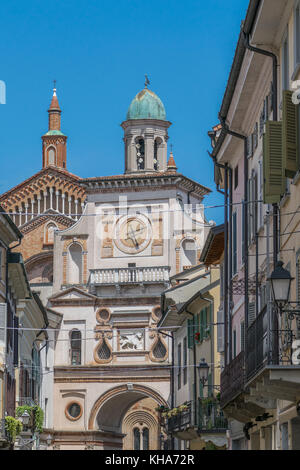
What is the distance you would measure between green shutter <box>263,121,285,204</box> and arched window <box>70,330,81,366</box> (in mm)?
50493

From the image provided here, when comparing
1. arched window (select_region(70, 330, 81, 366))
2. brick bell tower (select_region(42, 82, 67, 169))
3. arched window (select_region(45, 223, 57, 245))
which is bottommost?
arched window (select_region(70, 330, 81, 366))

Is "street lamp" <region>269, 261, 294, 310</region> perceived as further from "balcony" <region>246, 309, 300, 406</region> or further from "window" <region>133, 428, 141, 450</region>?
"window" <region>133, 428, 141, 450</region>

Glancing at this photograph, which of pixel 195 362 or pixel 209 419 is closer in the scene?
pixel 209 419

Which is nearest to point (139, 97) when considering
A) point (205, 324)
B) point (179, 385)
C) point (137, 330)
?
point (137, 330)

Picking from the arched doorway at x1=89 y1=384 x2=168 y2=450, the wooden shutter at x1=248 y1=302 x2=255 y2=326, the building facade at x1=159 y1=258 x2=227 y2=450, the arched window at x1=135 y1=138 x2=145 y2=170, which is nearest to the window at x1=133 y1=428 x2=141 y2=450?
the arched doorway at x1=89 y1=384 x2=168 y2=450

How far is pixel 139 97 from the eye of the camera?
244 ft

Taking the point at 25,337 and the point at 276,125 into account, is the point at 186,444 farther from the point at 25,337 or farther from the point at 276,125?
the point at 276,125

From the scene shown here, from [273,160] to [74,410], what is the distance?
51.5 meters

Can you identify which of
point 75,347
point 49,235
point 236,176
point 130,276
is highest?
point 49,235

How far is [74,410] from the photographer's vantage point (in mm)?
68062

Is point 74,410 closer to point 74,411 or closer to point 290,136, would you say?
point 74,411

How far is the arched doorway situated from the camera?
67188 millimetres

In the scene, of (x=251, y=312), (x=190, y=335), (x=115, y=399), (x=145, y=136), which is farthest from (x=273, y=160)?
(x=145, y=136)
